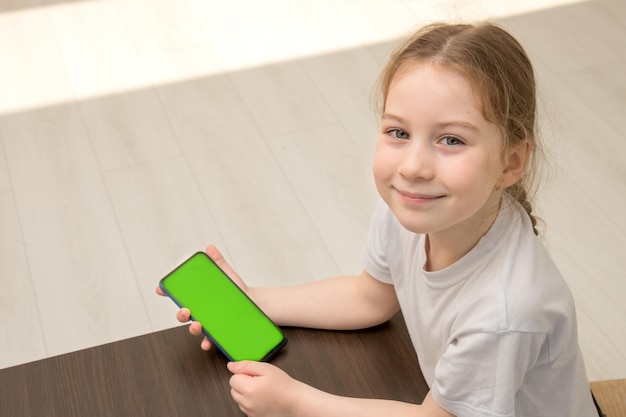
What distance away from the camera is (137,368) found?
109 cm

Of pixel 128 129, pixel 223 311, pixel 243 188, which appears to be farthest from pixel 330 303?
pixel 128 129

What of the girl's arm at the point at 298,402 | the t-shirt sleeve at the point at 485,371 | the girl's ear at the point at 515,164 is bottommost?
the girl's arm at the point at 298,402

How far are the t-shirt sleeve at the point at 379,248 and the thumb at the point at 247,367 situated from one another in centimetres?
21

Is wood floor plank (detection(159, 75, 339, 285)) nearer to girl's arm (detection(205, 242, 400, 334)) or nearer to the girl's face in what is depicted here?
girl's arm (detection(205, 242, 400, 334))

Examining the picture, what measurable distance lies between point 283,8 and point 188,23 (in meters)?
0.32

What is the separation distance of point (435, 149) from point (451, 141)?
19 mm

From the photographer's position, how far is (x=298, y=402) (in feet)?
3.38

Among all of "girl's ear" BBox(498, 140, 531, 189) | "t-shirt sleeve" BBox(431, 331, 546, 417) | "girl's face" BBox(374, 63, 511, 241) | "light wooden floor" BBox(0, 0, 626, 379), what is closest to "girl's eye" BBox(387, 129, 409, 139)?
"girl's face" BBox(374, 63, 511, 241)

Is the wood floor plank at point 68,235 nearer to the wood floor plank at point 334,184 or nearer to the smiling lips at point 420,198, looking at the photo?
the wood floor plank at point 334,184

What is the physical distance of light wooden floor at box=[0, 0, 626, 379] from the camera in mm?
2100

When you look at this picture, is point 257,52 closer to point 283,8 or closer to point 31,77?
point 283,8

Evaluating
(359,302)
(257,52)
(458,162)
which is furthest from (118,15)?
(458,162)

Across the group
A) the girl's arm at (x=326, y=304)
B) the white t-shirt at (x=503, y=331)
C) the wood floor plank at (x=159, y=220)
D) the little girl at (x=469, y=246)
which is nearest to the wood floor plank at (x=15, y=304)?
the wood floor plank at (x=159, y=220)

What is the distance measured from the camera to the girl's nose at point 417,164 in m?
0.92
